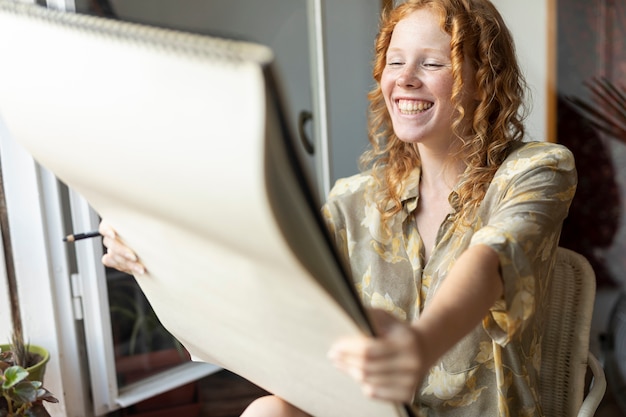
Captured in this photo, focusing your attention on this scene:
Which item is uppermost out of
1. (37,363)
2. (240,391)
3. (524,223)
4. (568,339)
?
(524,223)

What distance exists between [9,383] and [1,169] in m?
0.59

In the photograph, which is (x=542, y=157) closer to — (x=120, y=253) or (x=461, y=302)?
(x=461, y=302)

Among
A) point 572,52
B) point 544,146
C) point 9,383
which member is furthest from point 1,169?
point 572,52

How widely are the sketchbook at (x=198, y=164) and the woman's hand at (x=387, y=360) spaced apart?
0.06 ft

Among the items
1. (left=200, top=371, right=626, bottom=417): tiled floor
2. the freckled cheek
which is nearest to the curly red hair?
the freckled cheek

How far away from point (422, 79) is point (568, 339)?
0.57m

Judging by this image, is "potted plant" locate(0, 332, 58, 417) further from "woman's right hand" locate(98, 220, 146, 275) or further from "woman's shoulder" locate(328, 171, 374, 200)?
"woman's shoulder" locate(328, 171, 374, 200)

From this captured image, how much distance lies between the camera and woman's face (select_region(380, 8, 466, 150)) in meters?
1.31

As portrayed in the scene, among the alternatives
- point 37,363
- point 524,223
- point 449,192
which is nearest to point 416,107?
point 449,192

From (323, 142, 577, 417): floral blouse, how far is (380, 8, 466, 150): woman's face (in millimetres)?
141

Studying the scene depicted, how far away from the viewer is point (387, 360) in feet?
2.18

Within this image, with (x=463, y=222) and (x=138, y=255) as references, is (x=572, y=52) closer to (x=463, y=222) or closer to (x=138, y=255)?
(x=463, y=222)

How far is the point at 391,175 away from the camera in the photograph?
1482mm

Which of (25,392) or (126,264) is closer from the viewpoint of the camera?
(126,264)
